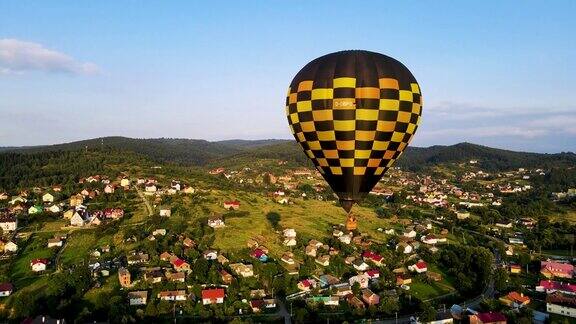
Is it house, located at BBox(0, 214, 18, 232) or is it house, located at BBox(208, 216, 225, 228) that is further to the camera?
house, located at BBox(208, 216, 225, 228)

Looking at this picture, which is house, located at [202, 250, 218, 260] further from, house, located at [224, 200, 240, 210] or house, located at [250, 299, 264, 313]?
house, located at [224, 200, 240, 210]

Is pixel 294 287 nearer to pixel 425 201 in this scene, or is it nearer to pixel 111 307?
pixel 111 307

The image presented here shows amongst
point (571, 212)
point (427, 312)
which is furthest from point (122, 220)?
point (571, 212)

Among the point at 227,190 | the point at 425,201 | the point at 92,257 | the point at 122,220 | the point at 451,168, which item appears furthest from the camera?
the point at 451,168

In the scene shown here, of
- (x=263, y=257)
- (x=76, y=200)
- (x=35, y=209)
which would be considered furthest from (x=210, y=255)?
(x=76, y=200)

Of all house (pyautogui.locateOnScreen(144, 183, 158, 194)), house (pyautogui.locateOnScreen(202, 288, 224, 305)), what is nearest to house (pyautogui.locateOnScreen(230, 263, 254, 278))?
house (pyautogui.locateOnScreen(202, 288, 224, 305))

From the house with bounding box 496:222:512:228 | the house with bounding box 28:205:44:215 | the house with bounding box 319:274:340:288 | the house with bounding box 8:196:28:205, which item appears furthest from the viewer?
the house with bounding box 496:222:512:228
